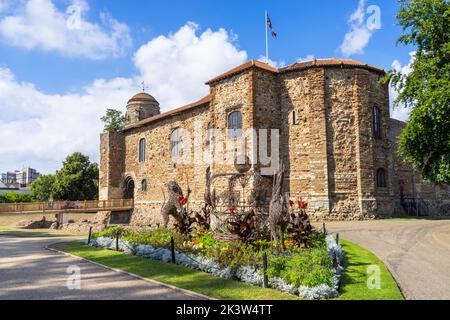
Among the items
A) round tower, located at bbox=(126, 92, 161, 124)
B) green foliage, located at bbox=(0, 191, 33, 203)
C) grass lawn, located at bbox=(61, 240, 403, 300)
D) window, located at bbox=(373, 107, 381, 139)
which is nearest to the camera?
grass lawn, located at bbox=(61, 240, 403, 300)

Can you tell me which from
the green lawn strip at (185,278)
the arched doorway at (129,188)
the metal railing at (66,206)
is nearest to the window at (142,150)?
the arched doorway at (129,188)

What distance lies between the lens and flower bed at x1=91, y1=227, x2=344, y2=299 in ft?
23.7

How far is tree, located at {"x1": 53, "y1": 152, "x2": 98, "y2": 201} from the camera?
140 ft

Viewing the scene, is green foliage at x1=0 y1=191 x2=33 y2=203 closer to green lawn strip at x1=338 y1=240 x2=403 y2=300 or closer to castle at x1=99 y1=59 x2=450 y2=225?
castle at x1=99 y1=59 x2=450 y2=225

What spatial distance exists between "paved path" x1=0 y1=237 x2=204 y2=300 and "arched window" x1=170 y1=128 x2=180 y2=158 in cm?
1949

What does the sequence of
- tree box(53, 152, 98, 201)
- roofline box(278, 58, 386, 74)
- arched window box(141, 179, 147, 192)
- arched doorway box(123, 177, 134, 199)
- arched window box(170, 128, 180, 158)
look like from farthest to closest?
tree box(53, 152, 98, 201)
arched doorway box(123, 177, 134, 199)
arched window box(141, 179, 147, 192)
arched window box(170, 128, 180, 158)
roofline box(278, 58, 386, 74)

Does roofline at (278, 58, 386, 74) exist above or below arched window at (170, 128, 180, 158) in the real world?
above

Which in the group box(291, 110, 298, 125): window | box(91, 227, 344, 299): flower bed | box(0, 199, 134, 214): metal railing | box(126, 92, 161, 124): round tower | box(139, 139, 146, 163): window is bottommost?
box(91, 227, 344, 299): flower bed

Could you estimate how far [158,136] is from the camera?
108ft

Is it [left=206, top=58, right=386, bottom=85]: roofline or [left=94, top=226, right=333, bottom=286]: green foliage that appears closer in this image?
[left=94, top=226, right=333, bottom=286]: green foliage

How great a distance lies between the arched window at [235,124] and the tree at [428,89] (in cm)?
1024

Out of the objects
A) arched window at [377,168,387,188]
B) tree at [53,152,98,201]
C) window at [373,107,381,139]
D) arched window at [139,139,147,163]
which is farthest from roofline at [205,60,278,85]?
tree at [53,152,98,201]

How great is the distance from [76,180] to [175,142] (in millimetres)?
19228

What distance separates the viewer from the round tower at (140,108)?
153ft
